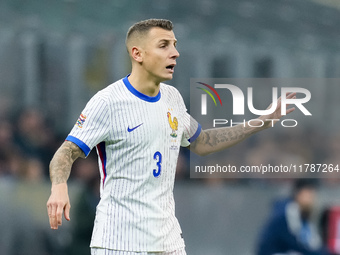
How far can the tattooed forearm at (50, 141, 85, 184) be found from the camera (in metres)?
3.21

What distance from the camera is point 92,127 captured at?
11.1ft

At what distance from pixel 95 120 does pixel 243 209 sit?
3161 millimetres

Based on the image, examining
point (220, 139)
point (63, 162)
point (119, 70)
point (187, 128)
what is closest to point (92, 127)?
point (63, 162)

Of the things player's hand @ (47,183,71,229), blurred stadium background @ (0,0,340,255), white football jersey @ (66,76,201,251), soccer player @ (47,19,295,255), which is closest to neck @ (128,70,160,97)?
soccer player @ (47,19,295,255)

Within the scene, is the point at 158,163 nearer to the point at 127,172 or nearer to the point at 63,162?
the point at 127,172

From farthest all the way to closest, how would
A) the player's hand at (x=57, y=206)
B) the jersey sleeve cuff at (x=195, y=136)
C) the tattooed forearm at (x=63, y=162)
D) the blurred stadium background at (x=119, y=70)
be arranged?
the blurred stadium background at (x=119, y=70)
the jersey sleeve cuff at (x=195, y=136)
the tattooed forearm at (x=63, y=162)
the player's hand at (x=57, y=206)

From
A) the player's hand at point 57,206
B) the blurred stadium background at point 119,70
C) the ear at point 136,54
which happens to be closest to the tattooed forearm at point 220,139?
the ear at point 136,54

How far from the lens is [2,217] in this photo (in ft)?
20.6

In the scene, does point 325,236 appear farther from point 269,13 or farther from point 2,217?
point 2,217

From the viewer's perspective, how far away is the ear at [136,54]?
11.9ft

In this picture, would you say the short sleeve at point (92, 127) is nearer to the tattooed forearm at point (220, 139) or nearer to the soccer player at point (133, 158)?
the soccer player at point (133, 158)

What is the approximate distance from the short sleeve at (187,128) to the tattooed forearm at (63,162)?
2.19 ft

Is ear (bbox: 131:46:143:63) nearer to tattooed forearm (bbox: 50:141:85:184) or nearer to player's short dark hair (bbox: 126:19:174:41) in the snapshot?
player's short dark hair (bbox: 126:19:174:41)

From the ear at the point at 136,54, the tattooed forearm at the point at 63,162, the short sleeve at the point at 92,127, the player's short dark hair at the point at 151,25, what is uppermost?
the player's short dark hair at the point at 151,25
